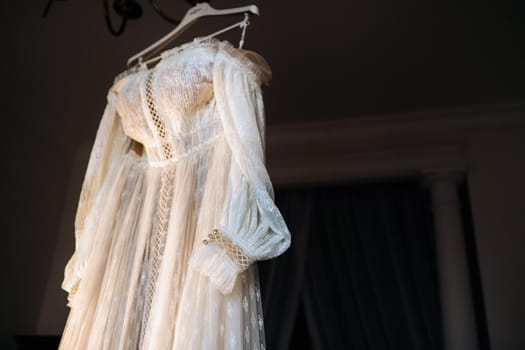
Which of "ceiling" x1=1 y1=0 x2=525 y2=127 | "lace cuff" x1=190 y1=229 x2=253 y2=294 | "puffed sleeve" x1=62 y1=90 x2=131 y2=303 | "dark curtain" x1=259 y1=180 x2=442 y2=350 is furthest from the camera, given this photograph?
"dark curtain" x1=259 y1=180 x2=442 y2=350

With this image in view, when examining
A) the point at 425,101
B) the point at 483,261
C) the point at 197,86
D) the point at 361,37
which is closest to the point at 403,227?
the point at 483,261

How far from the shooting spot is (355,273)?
2.22 metres

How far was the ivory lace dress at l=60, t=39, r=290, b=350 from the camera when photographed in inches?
27.7

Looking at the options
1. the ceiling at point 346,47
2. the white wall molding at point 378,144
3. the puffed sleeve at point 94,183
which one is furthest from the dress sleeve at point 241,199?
the white wall molding at point 378,144

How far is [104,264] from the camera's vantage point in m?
0.90

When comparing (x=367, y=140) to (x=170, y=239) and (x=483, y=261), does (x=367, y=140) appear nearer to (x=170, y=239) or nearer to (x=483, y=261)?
(x=483, y=261)

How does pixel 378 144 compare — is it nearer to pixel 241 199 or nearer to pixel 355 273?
pixel 355 273

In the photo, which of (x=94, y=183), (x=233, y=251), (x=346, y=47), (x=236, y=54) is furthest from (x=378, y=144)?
(x=233, y=251)

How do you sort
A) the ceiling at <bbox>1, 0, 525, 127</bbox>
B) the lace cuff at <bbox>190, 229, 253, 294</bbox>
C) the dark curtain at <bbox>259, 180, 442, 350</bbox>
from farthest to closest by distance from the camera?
1. the dark curtain at <bbox>259, 180, 442, 350</bbox>
2. the ceiling at <bbox>1, 0, 525, 127</bbox>
3. the lace cuff at <bbox>190, 229, 253, 294</bbox>

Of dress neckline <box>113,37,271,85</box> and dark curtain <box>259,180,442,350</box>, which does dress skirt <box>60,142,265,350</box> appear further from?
dark curtain <box>259,180,442,350</box>

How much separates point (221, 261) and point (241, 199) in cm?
11

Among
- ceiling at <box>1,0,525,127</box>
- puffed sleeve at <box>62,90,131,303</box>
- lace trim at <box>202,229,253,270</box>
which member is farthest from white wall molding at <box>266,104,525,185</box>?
lace trim at <box>202,229,253,270</box>

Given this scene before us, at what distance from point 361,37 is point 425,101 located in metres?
0.56

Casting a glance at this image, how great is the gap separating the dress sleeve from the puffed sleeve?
327mm
